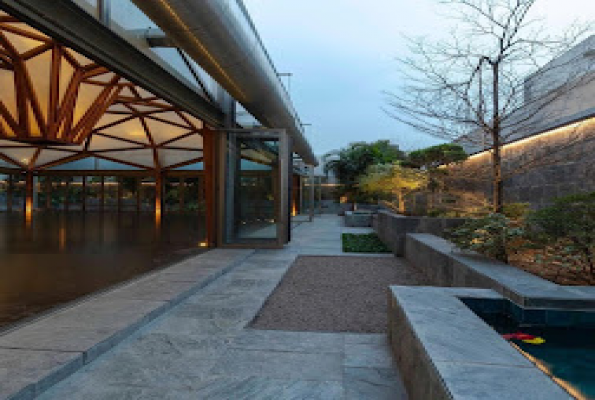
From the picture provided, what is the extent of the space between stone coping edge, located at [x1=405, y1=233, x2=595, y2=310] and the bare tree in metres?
1.29

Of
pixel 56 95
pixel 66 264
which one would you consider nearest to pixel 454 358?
pixel 66 264

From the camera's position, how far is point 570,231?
13.0 feet

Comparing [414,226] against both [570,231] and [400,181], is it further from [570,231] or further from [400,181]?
[570,231]

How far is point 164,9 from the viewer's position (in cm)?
328

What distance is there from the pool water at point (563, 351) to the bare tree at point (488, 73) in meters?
3.19

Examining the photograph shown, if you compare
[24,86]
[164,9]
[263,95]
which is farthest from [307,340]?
[24,86]

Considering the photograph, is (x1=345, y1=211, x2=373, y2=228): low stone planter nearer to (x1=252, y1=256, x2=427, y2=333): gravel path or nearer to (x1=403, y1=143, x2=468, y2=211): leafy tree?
(x1=403, y1=143, x2=468, y2=211): leafy tree

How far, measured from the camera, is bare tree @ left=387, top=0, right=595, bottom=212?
5.57 metres

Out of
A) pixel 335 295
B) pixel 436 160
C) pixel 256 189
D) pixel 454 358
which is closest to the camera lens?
pixel 454 358

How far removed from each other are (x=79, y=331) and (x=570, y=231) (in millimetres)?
4678

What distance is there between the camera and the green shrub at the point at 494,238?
4582 mm

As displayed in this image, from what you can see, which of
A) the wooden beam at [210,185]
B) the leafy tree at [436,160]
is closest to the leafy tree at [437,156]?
the leafy tree at [436,160]

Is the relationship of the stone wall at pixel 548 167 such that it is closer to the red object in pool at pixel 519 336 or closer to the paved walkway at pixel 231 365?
the red object in pool at pixel 519 336

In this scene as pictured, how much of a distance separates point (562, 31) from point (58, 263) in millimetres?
8687
